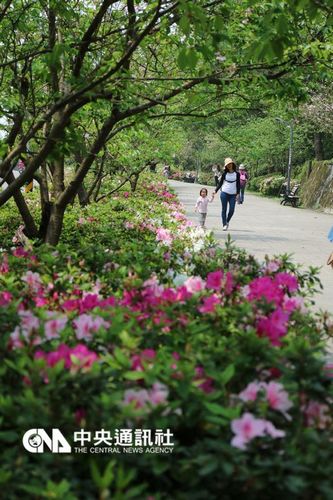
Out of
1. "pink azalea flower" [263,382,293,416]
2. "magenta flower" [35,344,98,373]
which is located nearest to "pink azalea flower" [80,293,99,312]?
"magenta flower" [35,344,98,373]

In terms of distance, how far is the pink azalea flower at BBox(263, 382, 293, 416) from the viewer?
196 cm

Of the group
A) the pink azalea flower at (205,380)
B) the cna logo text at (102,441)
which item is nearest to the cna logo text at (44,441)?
the cna logo text at (102,441)

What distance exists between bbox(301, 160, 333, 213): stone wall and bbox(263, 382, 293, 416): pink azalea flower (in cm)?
2668

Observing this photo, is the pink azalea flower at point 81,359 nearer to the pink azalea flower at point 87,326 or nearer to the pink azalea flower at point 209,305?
the pink azalea flower at point 87,326

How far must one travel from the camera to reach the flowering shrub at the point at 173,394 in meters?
1.73

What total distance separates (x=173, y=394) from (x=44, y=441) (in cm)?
41

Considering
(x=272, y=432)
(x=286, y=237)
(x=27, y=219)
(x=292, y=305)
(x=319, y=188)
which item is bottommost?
(x=286, y=237)

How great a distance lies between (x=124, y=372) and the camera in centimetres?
210

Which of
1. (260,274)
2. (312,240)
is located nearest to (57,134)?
(260,274)

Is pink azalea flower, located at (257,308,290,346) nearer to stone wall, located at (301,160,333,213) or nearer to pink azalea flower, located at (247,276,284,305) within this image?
pink azalea flower, located at (247,276,284,305)

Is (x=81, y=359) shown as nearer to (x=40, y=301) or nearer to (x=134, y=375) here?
(x=134, y=375)

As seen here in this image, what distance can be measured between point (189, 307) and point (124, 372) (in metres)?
0.81

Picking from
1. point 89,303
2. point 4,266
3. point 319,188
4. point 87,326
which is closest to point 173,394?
point 87,326

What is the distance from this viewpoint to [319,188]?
104 feet
